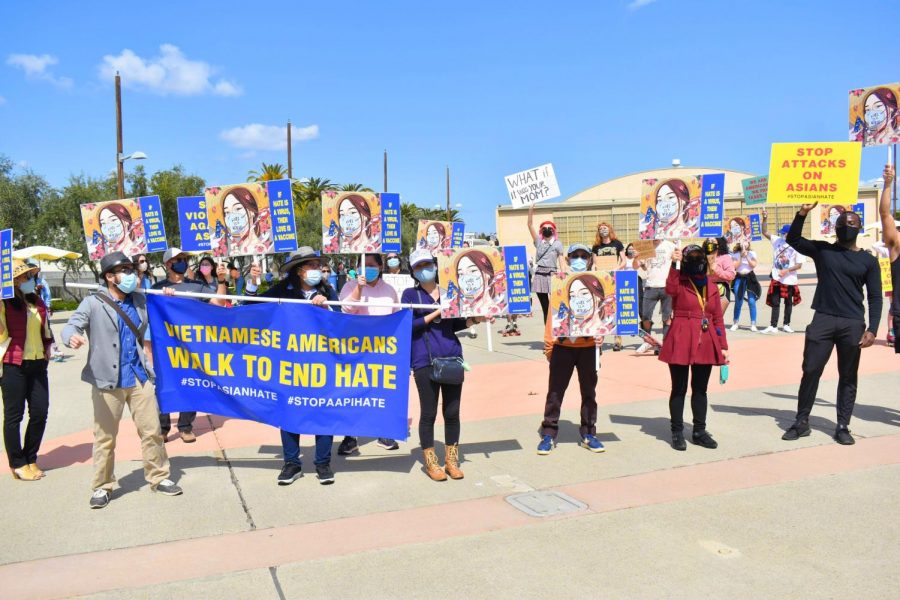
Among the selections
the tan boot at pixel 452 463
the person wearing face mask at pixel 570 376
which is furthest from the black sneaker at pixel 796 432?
the tan boot at pixel 452 463

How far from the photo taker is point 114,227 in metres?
8.30

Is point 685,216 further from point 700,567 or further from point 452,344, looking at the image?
point 700,567

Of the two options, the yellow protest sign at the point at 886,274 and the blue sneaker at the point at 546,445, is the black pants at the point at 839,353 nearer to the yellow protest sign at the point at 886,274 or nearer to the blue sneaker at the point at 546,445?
the blue sneaker at the point at 546,445

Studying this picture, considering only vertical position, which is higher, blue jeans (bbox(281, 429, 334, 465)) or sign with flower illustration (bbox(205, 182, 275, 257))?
sign with flower illustration (bbox(205, 182, 275, 257))

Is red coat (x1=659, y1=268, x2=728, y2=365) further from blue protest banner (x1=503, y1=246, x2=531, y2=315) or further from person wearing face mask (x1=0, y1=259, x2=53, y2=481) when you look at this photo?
person wearing face mask (x1=0, y1=259, x2=53, y2=481)

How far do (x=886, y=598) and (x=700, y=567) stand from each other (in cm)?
90

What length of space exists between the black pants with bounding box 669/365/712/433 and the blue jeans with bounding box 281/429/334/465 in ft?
10.1

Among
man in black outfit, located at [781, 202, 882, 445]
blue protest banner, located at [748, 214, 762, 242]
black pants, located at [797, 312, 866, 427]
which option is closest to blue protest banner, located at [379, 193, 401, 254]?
man in black outfit, located at [781, 202, 882, 445]

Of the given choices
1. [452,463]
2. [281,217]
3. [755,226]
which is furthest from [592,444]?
[755,226]

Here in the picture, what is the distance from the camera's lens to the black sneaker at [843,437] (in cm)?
651

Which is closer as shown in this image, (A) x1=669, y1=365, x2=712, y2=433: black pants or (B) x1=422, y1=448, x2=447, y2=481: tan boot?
(B) x1=422, y1=448, x2=447, y2=481: tan boot

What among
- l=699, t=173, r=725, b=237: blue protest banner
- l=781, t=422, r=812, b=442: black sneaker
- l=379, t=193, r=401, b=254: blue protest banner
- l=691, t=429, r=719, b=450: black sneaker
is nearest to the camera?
l=691, t=429, r=719, b=450: black sneaker

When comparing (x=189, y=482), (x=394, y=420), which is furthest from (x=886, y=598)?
(x=189, y=482)

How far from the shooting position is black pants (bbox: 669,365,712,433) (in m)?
6.53
